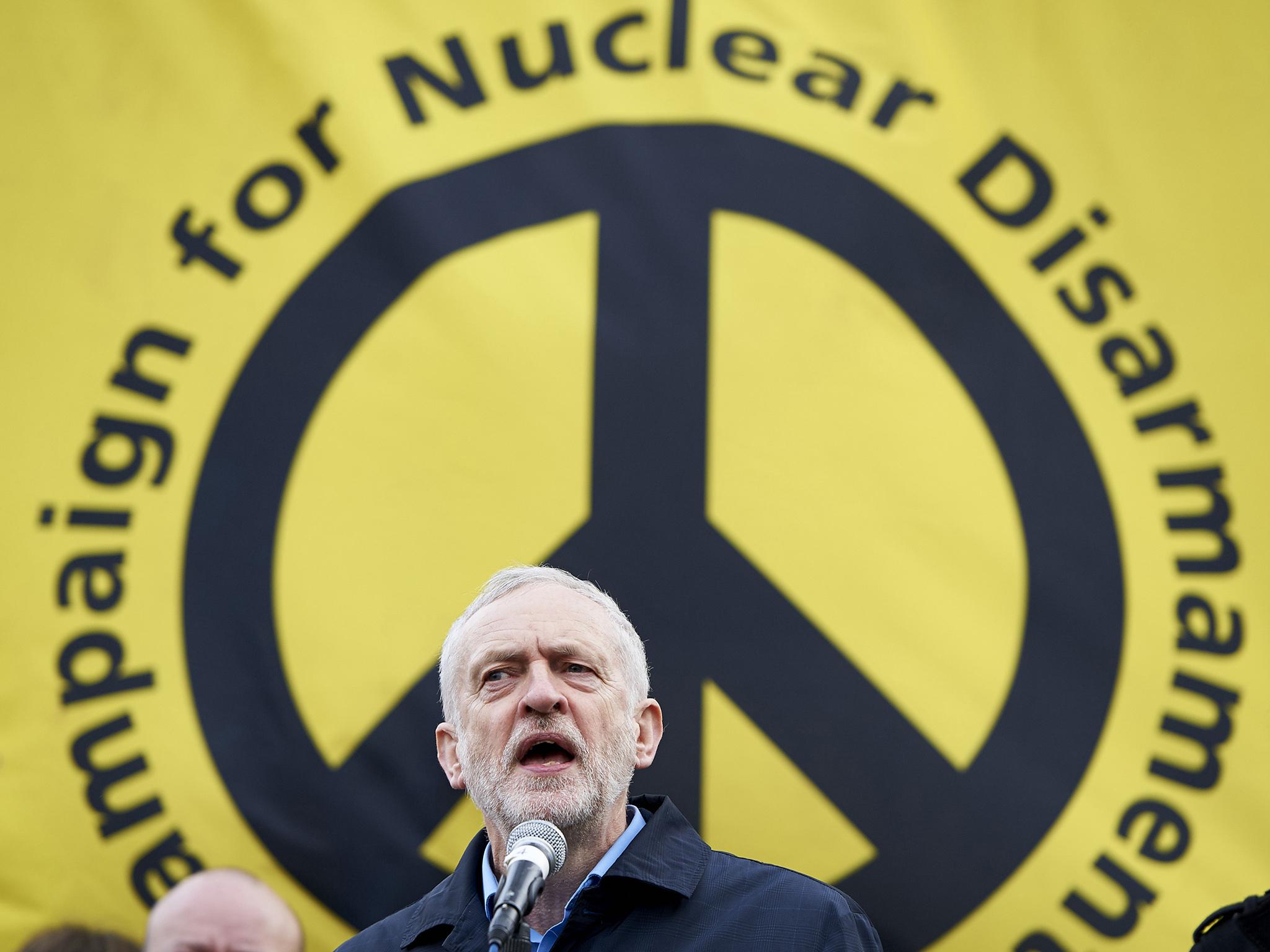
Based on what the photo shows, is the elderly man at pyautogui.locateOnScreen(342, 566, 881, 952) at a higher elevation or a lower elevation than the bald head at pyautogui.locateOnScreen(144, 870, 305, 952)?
higher

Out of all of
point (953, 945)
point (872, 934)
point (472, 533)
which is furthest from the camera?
point (472, 533)

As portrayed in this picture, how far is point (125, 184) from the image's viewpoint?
2629 millimetres

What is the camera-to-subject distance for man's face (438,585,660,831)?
1900 millimetres

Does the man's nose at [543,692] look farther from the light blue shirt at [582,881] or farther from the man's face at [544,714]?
the light blue shirt at [582,881]

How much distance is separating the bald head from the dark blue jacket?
349 mm

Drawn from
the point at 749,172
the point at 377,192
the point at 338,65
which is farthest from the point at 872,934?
the point at 338,65

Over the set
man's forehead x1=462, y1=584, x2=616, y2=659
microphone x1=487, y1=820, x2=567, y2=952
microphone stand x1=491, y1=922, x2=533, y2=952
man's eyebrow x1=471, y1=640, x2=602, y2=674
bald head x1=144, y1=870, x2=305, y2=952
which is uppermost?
man's forehead x1=462, y1=584, x2=616, y2=659

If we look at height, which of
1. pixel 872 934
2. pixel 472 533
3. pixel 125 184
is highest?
pixel 125 184

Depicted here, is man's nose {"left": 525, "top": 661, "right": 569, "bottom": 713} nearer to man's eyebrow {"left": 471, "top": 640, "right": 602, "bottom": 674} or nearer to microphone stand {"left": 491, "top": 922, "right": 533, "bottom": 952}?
man's eyebrow {"left": 471, "top": 640, "right": 602, "bottom": 674}

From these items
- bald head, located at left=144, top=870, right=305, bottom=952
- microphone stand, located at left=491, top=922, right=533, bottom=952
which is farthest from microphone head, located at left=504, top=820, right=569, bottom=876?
bald head, located at left=144, top=870, right=305, bottom=952

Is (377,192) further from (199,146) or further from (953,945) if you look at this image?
(953,945)

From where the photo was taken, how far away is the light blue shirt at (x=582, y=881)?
1.85 metres

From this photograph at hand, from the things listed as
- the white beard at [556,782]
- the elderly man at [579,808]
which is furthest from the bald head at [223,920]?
the white beard at [556,782]

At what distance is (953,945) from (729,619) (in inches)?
25.4
